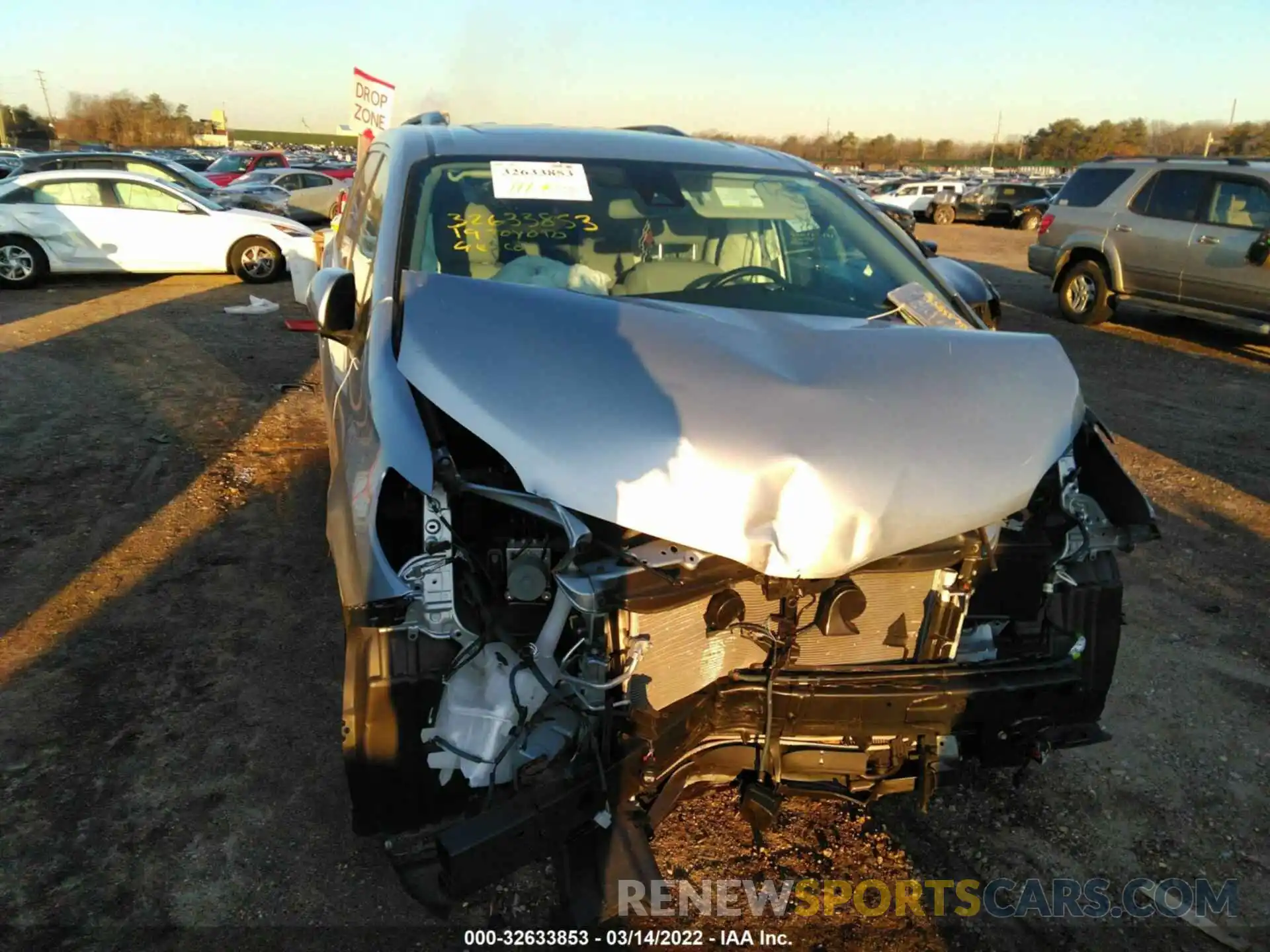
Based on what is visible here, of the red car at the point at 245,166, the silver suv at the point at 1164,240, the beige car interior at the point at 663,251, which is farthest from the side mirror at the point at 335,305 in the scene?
the red car at the point at 245,166

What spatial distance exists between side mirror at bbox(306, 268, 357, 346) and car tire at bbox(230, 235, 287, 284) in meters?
10.6

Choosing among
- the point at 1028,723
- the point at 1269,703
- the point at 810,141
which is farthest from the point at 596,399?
the point at 810,141

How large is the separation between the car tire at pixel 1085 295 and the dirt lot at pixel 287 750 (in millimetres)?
5046

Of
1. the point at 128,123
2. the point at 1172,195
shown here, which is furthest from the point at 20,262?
the point at 128,123

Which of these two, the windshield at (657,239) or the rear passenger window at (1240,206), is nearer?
the windshield at (657,239)

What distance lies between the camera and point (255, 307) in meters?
10.6

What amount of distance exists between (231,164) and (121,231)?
1341cm

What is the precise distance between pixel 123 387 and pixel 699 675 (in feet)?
22.2

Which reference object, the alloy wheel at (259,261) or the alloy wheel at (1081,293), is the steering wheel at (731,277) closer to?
the alloy wheel at (1081,293)

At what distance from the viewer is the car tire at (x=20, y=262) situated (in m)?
11.7

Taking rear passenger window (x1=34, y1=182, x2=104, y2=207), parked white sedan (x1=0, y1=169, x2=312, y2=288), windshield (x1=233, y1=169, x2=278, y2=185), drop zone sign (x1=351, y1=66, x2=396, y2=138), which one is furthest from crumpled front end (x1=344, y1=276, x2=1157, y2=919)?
windshield (x1=233, y1=169, x2=278, y2=185)

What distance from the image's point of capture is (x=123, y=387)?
7.26 m

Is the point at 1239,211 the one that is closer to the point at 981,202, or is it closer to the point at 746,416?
the point at 746,416

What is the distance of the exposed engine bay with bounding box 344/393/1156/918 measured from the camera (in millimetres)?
2055
